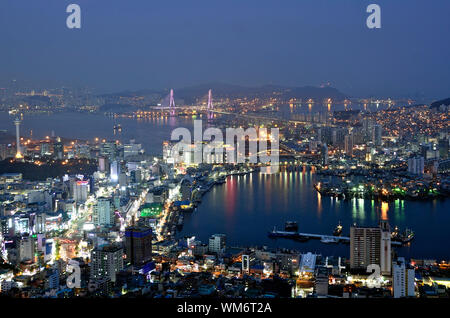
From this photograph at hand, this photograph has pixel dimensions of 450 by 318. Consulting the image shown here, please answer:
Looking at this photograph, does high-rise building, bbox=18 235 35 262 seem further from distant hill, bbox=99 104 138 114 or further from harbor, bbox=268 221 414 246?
distant hill, bbox=99 104 138 114

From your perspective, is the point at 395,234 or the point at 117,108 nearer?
the point at 395,234

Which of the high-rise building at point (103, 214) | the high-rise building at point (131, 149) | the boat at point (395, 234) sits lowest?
the boat at point (395, 234)

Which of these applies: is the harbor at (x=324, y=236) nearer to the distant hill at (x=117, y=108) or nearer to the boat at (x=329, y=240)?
the boat at (x=329, y=240)

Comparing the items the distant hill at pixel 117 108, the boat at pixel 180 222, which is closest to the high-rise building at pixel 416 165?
the boat at pixel 180 222

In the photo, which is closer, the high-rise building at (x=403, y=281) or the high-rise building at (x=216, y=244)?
the high-rise building at (x=403, y=281)

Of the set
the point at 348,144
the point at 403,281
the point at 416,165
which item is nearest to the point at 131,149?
the point at 348,144

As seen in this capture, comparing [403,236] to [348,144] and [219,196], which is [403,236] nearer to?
[219,196]

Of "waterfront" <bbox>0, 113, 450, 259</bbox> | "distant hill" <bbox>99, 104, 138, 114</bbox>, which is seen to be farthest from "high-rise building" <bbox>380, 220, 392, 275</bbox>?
A: "distant hill" <bbox>99, 104, 138, 114</bbox>

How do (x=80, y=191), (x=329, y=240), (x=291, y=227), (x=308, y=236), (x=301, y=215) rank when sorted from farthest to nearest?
1. (x=80, y=191)
2. (x=301, y=215)
3. (x=291, y=227)
4. (x=308, y=236)
5. (x=329, y=240)
